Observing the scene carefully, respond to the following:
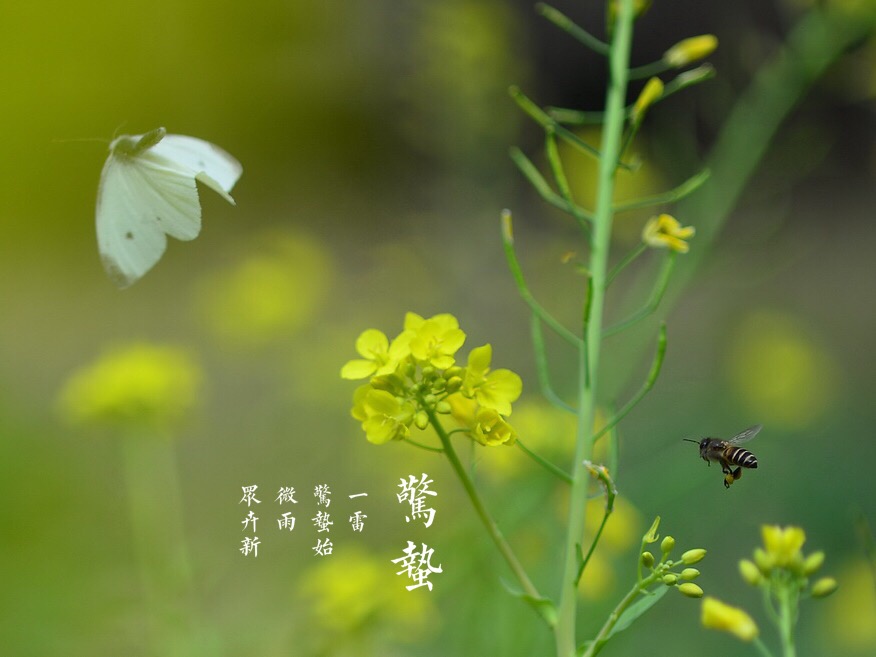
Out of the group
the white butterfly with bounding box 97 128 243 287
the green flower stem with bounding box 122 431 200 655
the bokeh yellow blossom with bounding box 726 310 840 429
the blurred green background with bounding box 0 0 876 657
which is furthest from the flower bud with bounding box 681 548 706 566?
the bokeh yellow blossom with bounding box 726 310 840 429

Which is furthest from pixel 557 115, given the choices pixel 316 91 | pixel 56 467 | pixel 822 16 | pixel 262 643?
pixel 316 91

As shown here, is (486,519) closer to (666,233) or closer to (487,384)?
(487,384)

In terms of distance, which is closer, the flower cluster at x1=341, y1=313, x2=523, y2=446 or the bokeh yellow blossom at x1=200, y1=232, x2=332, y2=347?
the flower cluster at x1=341, y1=313, x2=523, y2=446

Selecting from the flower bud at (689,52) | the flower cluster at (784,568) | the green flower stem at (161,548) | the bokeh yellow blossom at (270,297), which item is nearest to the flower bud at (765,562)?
the flower cluster at (784,568)

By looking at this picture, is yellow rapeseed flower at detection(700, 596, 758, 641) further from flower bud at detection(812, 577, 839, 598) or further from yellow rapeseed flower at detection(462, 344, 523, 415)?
yellow rapeseed flower at detection(462, 344, 523, 415)

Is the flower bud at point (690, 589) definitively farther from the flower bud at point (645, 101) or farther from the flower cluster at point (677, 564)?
the flower bud at point (645, 101)

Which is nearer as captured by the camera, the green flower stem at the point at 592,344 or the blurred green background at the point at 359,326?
the green flower stem at the point at 592,344

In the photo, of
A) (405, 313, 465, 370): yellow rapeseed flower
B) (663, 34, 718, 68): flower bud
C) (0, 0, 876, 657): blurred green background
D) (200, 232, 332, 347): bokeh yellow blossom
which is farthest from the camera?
(200, 232, 332, 347): bokeh yellow blossom

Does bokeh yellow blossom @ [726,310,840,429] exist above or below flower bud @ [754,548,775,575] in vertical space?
above
